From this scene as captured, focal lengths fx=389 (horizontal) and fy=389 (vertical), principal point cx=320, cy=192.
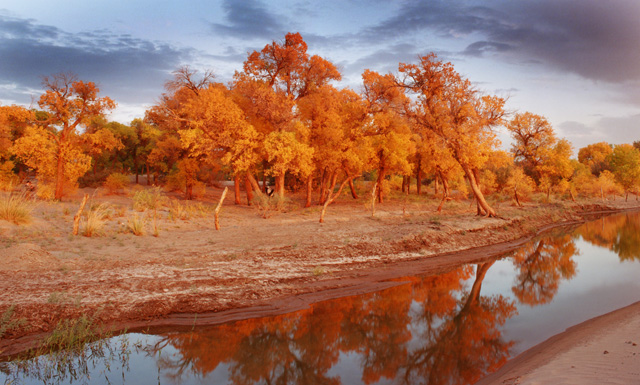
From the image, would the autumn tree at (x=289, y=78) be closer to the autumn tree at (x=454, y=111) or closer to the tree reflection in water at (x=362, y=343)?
the autumn tree at (x=454, y=111)

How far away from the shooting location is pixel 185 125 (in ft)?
88.5

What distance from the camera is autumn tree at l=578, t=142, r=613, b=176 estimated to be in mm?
60247

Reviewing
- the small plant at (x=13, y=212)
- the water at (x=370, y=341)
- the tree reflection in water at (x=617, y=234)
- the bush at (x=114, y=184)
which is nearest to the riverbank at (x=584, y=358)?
the water at (x=370, y=341)

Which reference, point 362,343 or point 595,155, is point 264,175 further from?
point 595,155

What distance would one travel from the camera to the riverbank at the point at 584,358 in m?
5.71

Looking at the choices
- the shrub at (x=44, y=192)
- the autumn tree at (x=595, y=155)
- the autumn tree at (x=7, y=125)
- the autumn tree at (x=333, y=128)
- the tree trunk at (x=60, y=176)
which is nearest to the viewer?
the shrub at (x=44, y=192)

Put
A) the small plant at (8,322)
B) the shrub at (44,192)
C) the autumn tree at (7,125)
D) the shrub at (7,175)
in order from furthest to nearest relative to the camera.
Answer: the shrub at (7,175)
the autumn tree at (7,125)
the shrub at (44,192)
the small plant at (8,322)

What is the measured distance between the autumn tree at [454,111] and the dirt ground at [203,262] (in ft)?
15.2

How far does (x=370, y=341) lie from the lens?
28.7 ft

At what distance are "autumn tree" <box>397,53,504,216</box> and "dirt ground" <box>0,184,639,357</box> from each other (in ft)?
15.2

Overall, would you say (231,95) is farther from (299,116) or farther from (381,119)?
(381,119)

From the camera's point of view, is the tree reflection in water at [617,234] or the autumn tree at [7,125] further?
the autumn tree at [7,125]

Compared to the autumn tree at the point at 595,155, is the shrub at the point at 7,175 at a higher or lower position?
lower

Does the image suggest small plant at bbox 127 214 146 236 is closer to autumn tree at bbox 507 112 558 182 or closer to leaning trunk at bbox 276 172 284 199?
leaning trunk at bbox 276 172 284 199
